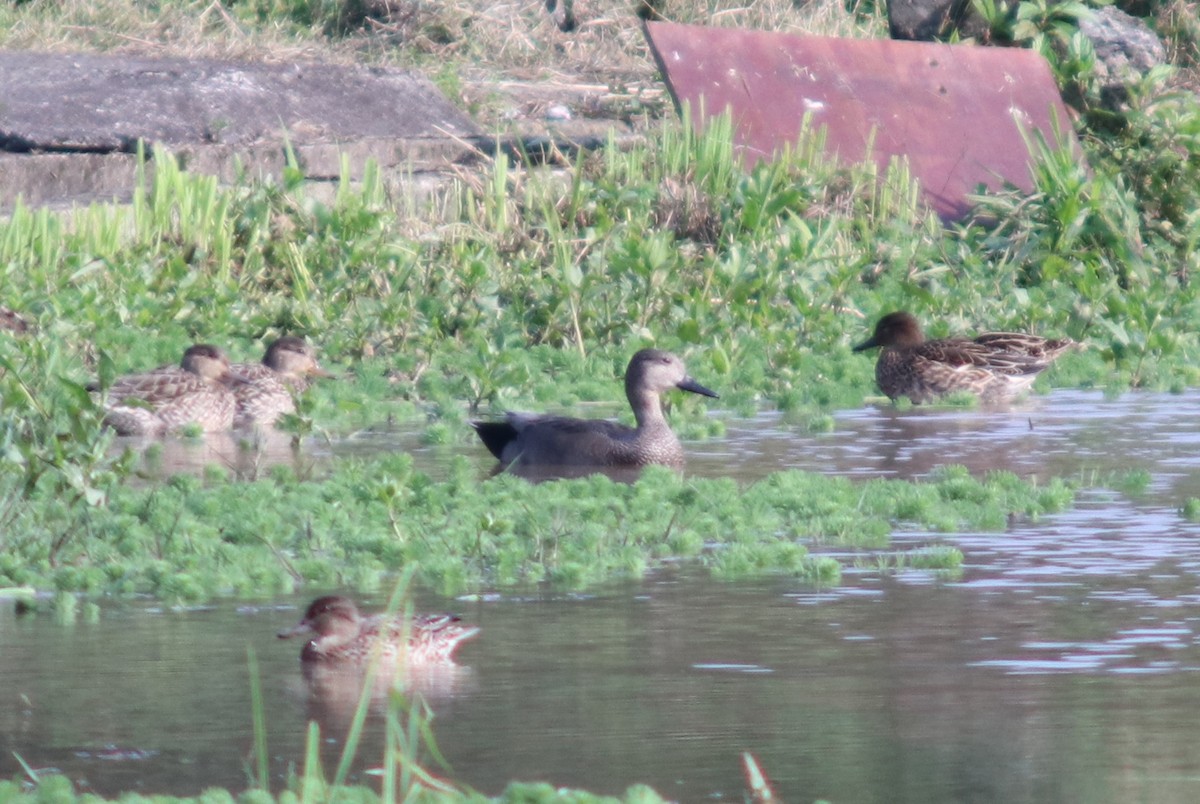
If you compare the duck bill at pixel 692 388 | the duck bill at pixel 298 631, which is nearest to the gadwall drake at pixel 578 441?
the duck bill at pixel 692 388

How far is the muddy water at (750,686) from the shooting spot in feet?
15.8

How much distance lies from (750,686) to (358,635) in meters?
1.09

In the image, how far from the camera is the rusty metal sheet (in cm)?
1748

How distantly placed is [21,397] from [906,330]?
21.8ft

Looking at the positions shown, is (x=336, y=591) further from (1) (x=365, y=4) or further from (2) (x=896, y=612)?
(1) (x=365, y=4)

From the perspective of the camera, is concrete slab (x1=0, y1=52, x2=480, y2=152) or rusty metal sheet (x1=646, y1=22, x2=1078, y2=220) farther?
rusty metal sheet (x1=646, y1=22, x2=1078, y2=220)

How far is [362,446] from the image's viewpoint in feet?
34.0

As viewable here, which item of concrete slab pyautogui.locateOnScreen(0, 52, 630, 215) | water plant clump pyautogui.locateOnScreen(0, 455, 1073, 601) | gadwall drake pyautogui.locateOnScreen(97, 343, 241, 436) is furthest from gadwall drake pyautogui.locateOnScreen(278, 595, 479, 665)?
concrete slab pyautogui.locateOnScreen(0, 52, 630, 215)

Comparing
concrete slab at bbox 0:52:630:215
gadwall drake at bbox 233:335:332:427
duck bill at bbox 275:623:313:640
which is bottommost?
concrete slab at bbox 0:52:630:215

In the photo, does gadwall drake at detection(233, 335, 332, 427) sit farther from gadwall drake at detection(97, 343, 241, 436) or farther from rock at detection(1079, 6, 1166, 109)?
rock at detection(1079, 6, 1166, 109)

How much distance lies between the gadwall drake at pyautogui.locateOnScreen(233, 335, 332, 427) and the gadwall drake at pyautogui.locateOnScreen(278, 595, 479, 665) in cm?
565

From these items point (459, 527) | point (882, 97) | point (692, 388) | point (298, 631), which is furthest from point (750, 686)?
point (882, 97)

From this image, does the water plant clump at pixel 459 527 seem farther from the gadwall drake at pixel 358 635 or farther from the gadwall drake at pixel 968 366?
the gadwall drake at pixel 968 366

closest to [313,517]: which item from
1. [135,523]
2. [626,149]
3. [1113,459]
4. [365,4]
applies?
[135,523]
